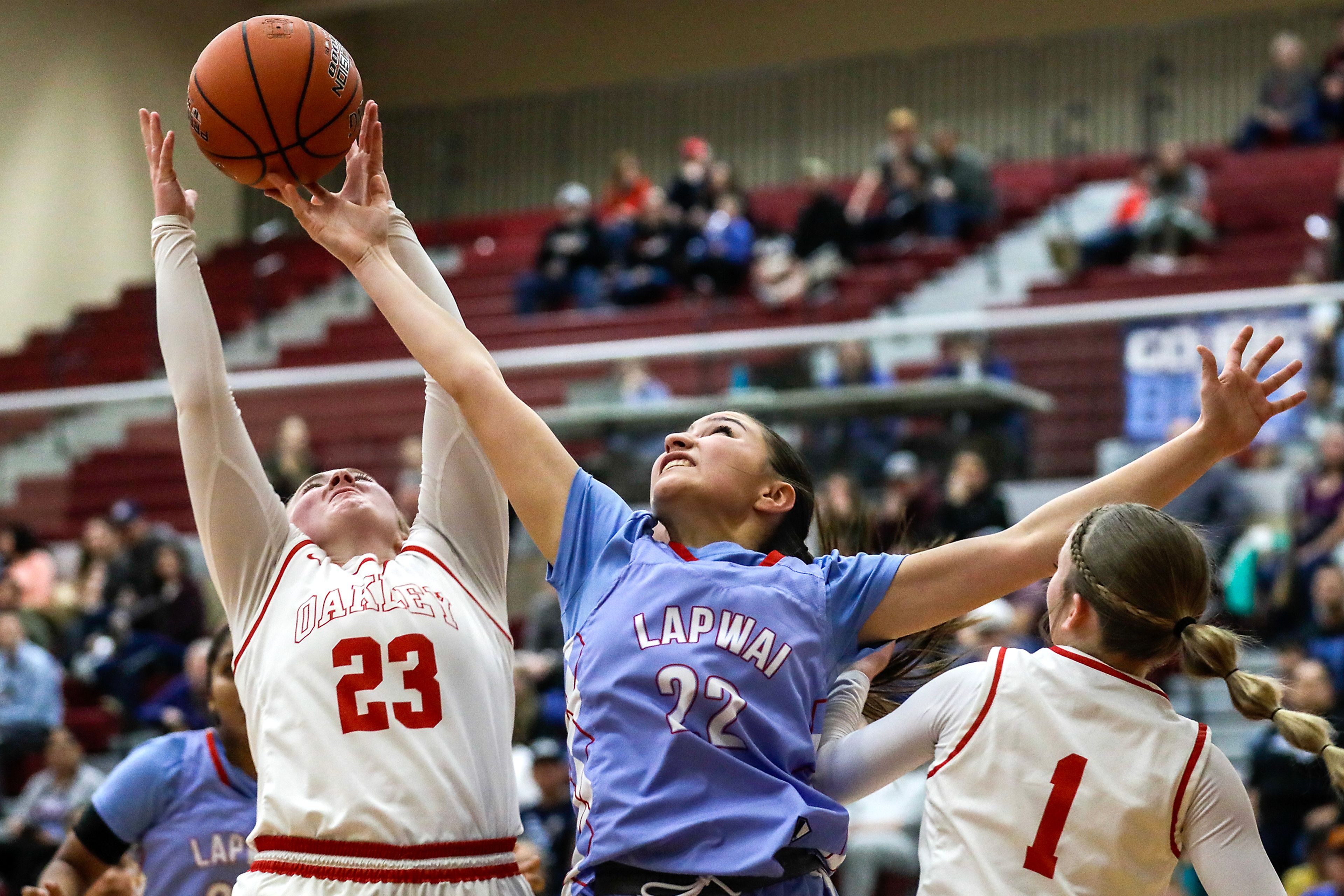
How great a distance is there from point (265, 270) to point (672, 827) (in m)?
14.9

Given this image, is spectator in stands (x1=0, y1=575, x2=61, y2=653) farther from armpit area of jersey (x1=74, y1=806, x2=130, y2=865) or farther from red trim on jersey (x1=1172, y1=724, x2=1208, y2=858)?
red trim on jersey (x1=1172, y1=724, x2=1208, y2=858)

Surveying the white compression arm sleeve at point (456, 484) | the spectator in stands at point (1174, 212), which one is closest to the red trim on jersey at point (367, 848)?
the white compression arm sleeve at point (456, 484)

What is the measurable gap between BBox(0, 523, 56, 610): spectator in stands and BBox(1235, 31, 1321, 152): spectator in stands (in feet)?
35.1

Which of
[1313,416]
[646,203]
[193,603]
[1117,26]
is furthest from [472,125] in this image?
[1313,416]

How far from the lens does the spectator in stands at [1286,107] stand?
1469cm

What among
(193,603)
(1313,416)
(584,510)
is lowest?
(193,603)

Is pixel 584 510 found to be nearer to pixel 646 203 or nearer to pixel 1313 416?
pixel 1313 416

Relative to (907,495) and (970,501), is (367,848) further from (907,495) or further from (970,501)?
(907,495)

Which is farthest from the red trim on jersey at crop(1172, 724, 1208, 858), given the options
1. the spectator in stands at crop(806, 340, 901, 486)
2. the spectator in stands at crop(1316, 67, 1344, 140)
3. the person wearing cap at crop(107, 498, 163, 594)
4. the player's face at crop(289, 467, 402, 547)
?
the spectator in stands at crop(1316, 67, 1344, 140)

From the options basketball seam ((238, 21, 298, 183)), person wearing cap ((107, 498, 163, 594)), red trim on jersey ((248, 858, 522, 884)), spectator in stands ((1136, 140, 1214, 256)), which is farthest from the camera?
spectator in stands ((1136, 140, 1214, 256))

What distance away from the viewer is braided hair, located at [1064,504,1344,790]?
2.84m

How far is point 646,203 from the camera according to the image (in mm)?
15625

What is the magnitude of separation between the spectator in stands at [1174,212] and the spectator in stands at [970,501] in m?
4.95

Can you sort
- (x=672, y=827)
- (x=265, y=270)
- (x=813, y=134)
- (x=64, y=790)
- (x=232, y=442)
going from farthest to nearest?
(x=813, y=134) < (x=265, y=270) < (x=64, y=790) < (x=232, y=442) < (x=672, y=827)
